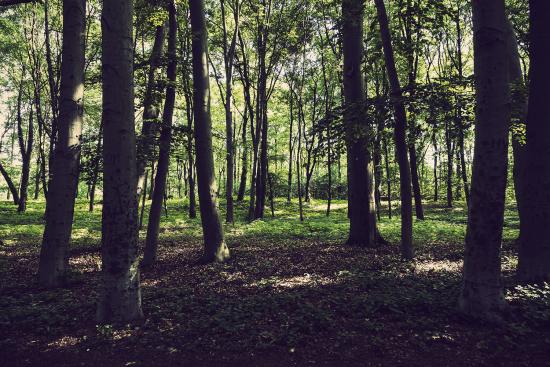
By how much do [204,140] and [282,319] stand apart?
21.3ft

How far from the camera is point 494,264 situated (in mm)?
5102

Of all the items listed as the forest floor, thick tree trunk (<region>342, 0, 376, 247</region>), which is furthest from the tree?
thick tree trunk (<region>342, 0, 376, 247</region>)

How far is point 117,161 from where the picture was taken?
537cm

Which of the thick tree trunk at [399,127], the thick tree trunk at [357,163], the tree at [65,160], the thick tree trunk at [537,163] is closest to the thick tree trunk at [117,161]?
the tree at [65,160]

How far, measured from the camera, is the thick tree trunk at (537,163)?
6.04 meters

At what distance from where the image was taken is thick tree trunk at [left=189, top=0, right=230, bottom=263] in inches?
409

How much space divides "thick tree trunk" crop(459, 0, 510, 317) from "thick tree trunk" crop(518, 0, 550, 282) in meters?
1.68

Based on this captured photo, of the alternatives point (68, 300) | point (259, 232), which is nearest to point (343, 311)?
point (68, 300)

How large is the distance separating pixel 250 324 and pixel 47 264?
5836 millimetres

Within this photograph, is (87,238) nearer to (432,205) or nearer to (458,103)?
(458,103)

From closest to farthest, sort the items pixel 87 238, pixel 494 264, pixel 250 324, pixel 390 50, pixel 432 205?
pixel 494 264
pixel 250 324
pixel 390 50
pixel 87 238
pixel 432 205

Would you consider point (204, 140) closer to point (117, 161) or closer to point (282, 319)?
point (117, 161)

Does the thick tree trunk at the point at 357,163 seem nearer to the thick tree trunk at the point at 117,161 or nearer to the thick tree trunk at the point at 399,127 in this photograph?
the thick tree trunk at the point at 399,127

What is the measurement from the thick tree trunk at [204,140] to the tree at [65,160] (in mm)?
3223
